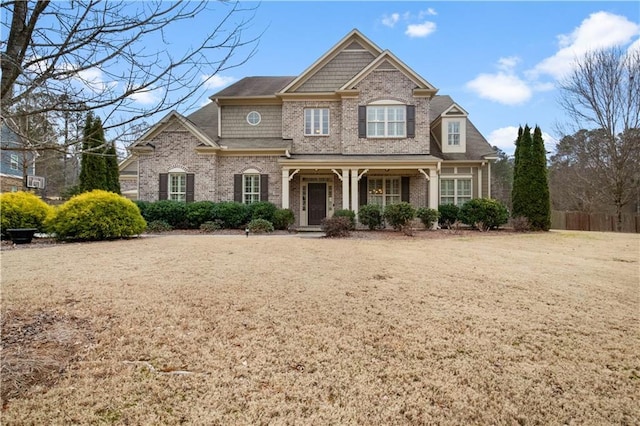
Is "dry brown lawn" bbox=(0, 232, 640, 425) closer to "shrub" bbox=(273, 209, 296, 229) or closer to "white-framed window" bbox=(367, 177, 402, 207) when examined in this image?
"shrub" bbox=(273, 209, 296, 229)

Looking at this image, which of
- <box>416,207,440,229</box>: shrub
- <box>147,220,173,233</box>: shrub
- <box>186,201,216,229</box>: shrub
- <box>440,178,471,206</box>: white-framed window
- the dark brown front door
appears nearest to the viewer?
<box>147,220,173,233</box>: shrub

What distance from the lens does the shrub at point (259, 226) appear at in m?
14.1

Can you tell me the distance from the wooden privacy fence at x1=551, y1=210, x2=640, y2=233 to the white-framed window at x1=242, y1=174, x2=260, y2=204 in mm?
19635

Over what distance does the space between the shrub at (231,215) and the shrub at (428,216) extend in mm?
7460

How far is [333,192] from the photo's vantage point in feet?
57.4

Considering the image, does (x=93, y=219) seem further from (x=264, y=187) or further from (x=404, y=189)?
(x=404, y=189)

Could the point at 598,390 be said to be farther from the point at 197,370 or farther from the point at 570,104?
the point at 570,104

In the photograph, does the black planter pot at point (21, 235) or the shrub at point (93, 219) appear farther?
the shrub at point (93, 219)

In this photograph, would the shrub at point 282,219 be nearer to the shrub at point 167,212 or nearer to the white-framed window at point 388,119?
the shrub at point 167,212

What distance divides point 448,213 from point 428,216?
2227 millimetres

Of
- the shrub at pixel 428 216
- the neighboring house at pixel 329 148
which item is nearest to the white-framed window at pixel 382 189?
the neighboring house at pixel 329 148

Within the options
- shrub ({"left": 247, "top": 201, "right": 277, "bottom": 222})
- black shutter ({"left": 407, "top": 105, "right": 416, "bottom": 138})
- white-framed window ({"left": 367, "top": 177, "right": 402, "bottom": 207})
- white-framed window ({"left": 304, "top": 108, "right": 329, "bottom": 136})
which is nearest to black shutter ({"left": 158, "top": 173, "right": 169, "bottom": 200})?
shrub ({"left": 247, "top": 201, "right": 277, "bottom": 222})

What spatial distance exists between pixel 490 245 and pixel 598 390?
28.3ft

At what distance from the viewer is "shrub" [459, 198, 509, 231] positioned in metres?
14.7
